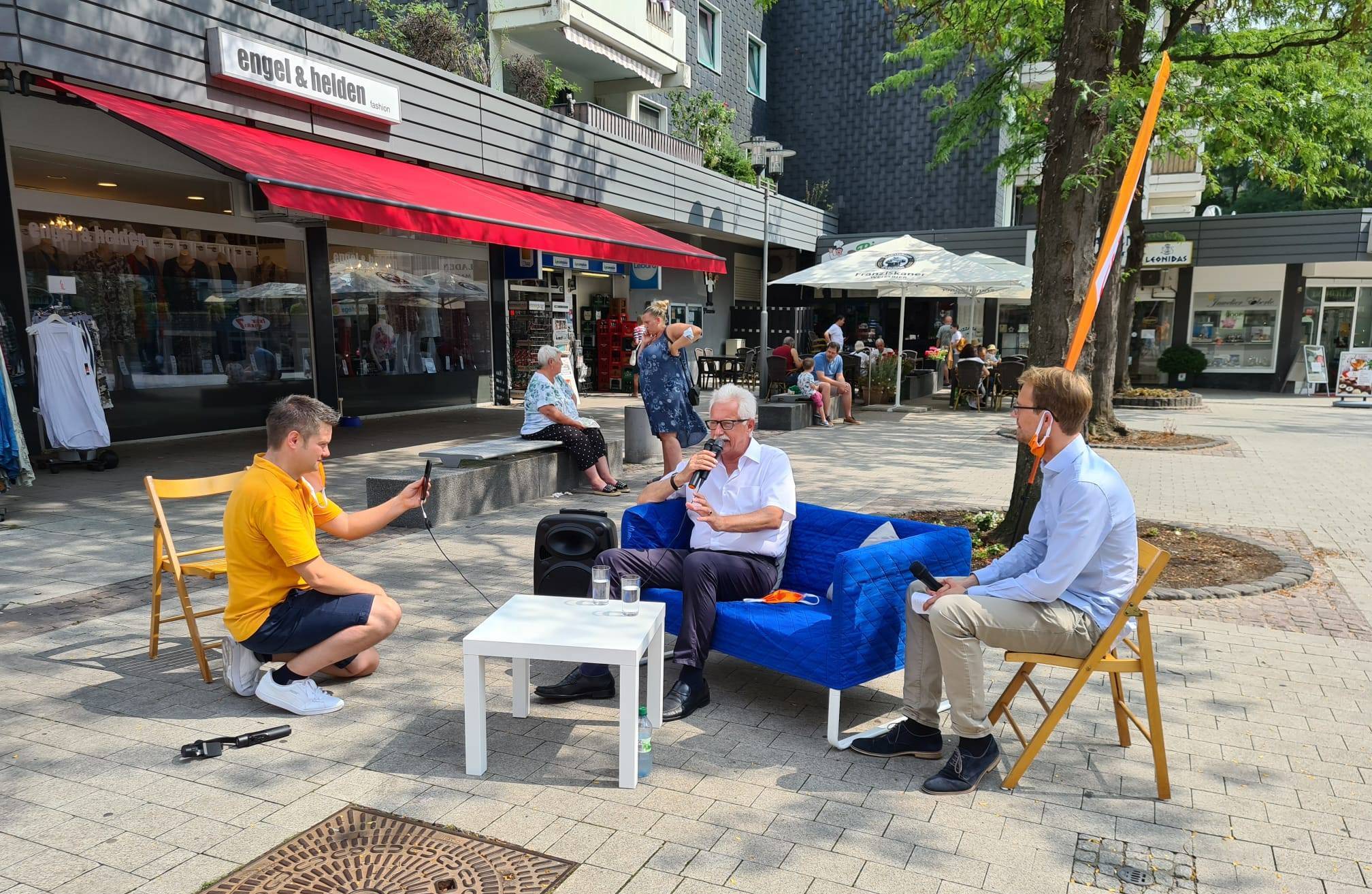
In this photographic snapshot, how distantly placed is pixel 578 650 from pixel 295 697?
4.57 ft

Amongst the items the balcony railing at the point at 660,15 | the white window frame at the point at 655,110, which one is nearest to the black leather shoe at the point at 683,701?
the balcony railing at the point at 660,15

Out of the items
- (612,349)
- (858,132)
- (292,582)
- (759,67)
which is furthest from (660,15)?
(292,582)

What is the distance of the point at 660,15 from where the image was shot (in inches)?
719

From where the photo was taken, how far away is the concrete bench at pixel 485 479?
22.3 ft

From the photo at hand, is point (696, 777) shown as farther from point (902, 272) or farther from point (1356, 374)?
point (1356, 374)

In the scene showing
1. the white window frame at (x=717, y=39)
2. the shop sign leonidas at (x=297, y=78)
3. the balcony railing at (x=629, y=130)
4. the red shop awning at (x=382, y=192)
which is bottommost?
the red shop awning at (x=382, y=192)

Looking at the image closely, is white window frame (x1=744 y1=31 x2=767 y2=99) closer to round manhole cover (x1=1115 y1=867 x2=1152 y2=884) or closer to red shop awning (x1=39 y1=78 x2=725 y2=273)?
red shop awning (x1=39 y1=78 x2=725 y2=273)

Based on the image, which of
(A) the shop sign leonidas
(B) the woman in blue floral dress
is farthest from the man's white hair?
(A) the shop sign leonidas

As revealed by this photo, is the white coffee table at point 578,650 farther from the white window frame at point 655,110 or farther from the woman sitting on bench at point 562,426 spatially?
the white window frame at point 655,110

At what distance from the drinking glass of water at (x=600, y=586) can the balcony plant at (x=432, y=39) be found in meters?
12.4

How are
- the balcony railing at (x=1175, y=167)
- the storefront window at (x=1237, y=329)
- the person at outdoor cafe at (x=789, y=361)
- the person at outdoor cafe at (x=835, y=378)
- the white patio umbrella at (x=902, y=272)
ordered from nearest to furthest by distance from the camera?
the person at outdoor cafe at (x=835, y=378) < the white patio umbrella at (x=902, y=272) < the person at outdoor cafe at (x=789, y=361) < the storefront window at (x=1237, y=329) < the balcony railing at (x=1175, y=167)

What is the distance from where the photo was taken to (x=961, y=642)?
309 cm

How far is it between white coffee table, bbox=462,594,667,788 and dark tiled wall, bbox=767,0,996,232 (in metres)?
24.6

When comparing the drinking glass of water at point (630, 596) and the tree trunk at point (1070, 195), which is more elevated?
the tree trunk at point (1070, 195)
